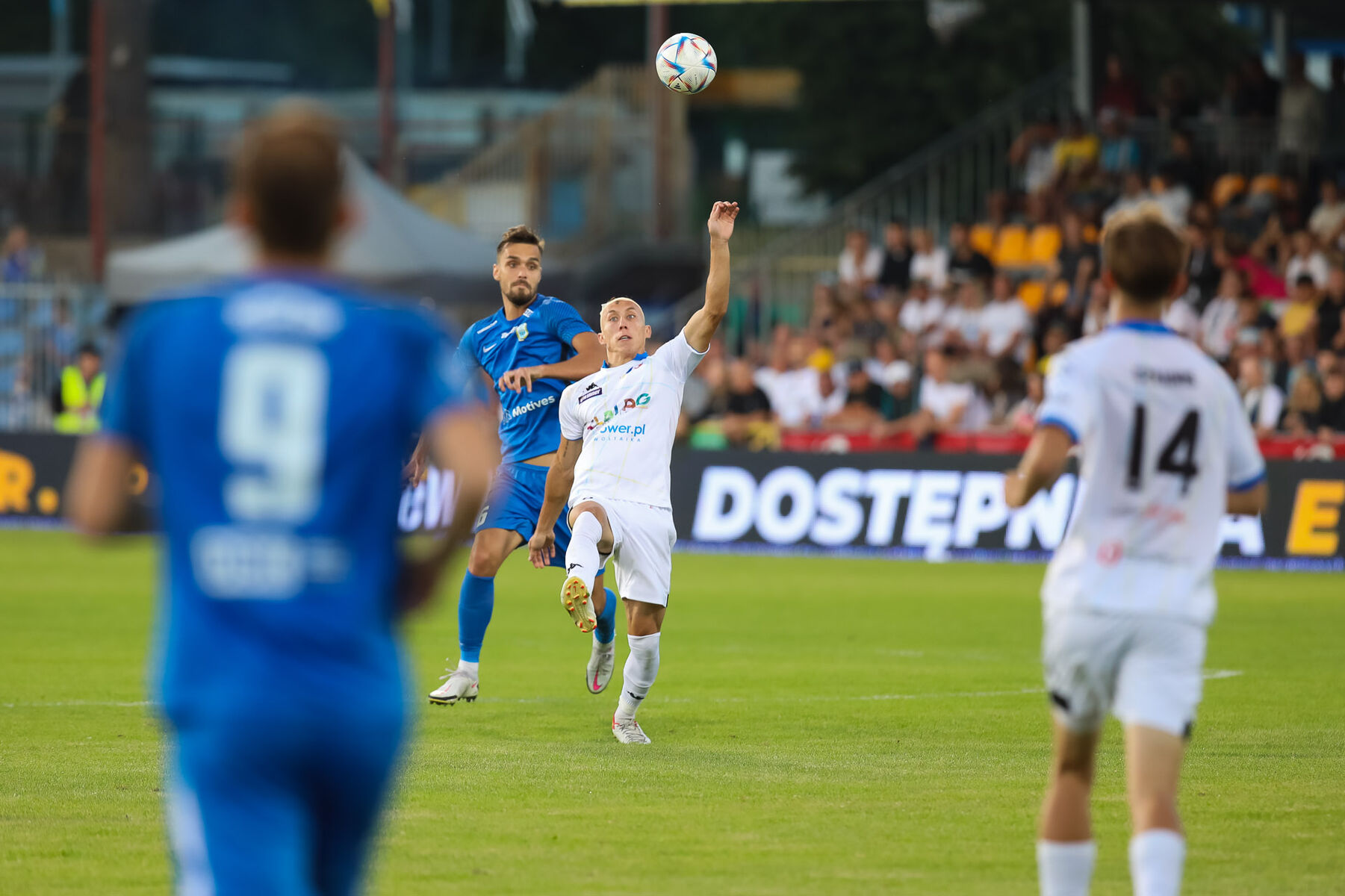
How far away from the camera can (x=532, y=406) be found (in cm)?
1154

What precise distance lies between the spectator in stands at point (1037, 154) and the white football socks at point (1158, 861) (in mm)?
23621

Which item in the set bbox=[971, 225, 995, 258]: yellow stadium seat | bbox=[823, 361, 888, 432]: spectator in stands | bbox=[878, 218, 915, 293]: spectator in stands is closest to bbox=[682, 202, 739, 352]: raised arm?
bbox=[823, 361, 888, 432]: spectator in stands

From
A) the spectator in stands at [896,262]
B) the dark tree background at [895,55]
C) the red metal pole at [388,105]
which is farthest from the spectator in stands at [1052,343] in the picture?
the red metal pole at [388,105]

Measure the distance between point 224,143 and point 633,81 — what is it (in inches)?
297

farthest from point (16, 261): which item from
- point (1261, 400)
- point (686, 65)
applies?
point (686, 65)

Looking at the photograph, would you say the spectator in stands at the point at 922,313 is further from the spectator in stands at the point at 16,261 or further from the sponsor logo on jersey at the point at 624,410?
the sponsor logo on jersey at the point at 624,410

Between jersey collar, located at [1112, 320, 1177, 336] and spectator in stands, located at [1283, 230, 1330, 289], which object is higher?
spectator in stands, located at [1283, 230, 1330, 289]

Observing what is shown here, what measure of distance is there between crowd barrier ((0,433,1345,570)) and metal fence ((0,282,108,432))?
6558 mm

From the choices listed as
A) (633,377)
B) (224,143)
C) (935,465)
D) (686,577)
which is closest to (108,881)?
(633,377)

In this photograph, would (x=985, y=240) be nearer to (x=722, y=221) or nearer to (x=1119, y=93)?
(x=1119, y=93)

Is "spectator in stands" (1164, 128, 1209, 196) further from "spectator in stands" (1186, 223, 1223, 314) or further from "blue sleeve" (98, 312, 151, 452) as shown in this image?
"blue sleeve" (98, 312, 151, 452)

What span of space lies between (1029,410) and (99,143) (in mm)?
19579

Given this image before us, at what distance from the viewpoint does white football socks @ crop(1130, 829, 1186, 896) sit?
5.28 m

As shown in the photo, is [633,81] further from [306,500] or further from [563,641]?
[306,500]
